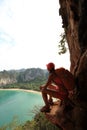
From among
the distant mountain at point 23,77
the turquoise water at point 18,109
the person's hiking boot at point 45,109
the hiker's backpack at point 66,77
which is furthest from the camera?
the distant mountain at point 23,77

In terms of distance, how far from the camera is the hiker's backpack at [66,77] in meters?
6.21

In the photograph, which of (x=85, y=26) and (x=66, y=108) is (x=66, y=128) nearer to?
(x=66, y=108)

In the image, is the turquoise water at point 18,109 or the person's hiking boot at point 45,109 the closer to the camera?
the person's hiking boot at point 45,109

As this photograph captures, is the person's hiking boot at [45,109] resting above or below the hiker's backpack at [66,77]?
below

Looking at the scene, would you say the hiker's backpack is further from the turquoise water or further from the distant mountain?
the distant mountain

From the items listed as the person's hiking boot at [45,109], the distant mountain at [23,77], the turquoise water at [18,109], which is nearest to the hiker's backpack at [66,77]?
the person's hiking boot at [45,109]

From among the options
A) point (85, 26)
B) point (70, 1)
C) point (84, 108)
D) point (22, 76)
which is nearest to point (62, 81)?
point (84, 108)

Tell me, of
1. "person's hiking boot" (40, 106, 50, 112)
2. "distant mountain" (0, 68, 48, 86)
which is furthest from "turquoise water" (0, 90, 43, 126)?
"distant mountain" (0, 68, 48, 86)

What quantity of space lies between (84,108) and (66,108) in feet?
1.78

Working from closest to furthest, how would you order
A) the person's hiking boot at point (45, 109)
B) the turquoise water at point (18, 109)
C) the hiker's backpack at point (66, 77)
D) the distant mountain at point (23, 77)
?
the hiker's backpack at point (66, 77) → the person's hiking boot at point (45, 109) → the turquoise water at point (18, 109) → the distant mountain at point (23, 77)

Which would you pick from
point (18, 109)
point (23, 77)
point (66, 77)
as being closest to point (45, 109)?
point (66, 77)

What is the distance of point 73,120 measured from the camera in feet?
20.4

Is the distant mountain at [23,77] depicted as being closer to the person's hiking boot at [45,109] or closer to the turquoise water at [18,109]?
the turquoise water at [18,109]

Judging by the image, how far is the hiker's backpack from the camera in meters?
6.21
